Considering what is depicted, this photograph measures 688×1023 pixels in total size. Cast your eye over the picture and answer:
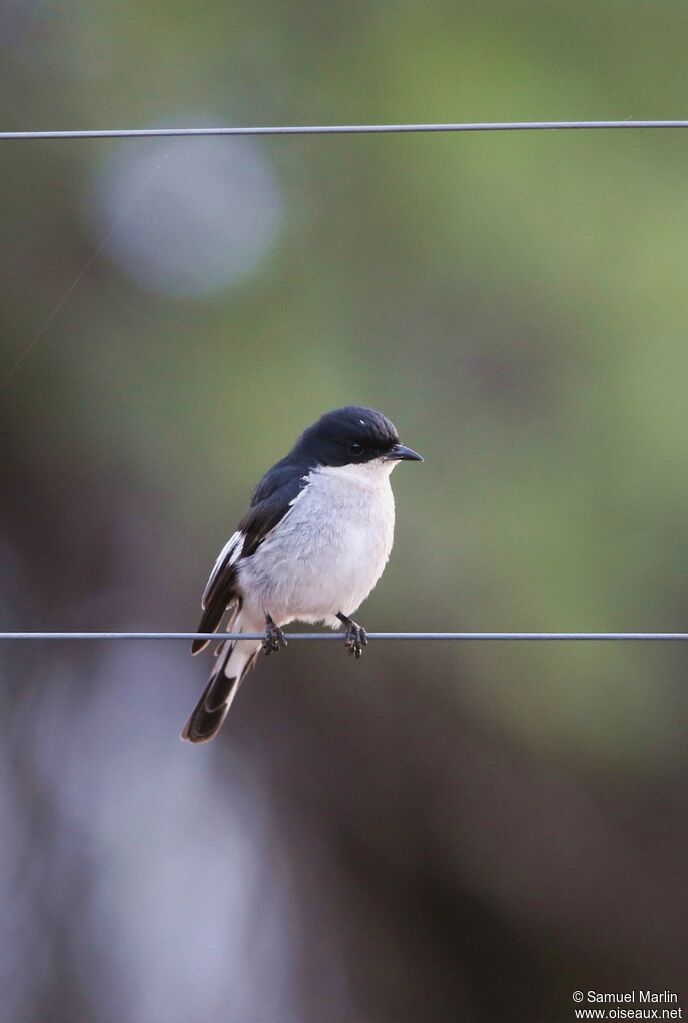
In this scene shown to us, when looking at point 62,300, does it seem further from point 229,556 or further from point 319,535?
point 319,535

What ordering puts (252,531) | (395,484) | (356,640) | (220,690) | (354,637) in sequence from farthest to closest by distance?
(395,484), (220,690), (252,531), (356,640), (354,637)

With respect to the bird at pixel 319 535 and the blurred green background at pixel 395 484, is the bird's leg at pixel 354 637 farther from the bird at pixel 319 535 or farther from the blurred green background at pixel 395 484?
the blurred green background at pixel 395 484

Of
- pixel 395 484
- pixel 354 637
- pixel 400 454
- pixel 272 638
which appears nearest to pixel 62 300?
pixel 395 484

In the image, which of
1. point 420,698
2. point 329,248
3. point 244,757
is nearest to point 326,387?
point 329,248

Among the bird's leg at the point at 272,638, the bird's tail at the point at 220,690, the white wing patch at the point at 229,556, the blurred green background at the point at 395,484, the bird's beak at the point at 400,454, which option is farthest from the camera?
the blurred green background at the point at 395,484

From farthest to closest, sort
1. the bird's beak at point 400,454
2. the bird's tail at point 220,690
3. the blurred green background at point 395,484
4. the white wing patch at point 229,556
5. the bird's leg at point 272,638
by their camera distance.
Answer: the blurred green background at point 395,484
the bird's tail at point 220,690
the white wing patch at point 229,556
the bird's beak at point 400,454
the bird's leg at point 272,638

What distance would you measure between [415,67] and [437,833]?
4700 millimetres

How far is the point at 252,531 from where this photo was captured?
549 centimetres

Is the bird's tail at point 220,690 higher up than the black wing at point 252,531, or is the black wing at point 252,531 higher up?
the black wing at point 252,531

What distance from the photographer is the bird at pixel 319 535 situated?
526 centimetres

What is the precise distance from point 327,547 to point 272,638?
39cm

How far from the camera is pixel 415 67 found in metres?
8.65

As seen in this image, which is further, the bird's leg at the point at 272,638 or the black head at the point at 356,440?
the black head at the point at 356,440

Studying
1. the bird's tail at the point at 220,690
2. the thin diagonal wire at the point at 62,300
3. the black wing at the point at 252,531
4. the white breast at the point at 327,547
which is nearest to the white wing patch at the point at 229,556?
the black wing at the point at 252,531
